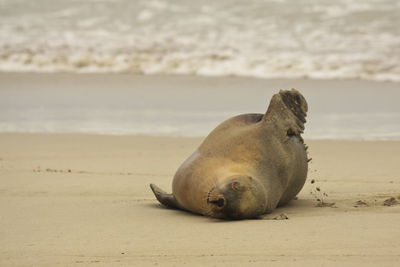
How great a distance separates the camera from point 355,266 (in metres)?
2.79

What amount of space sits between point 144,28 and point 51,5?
2.83m

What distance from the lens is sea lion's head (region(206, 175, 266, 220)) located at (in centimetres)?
354

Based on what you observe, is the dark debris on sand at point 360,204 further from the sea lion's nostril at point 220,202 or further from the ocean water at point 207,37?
the ocean water at point 207,37

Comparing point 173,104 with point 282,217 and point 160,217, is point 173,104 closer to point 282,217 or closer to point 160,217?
point 160,217

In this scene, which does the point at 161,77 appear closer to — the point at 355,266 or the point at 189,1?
the point at 189,1

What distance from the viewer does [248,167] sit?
12.4ft

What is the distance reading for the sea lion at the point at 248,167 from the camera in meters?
3.60

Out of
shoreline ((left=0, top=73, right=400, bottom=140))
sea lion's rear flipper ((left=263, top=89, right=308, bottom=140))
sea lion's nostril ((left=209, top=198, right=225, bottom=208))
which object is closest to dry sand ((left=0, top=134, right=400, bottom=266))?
sea lion's nostril ((left=209, top=198, right=225, bottom=208))

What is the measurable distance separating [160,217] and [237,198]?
511mm

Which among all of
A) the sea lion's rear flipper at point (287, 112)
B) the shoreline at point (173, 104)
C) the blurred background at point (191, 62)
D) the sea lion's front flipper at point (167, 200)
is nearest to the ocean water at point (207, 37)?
the blurred background at point (191, 62)

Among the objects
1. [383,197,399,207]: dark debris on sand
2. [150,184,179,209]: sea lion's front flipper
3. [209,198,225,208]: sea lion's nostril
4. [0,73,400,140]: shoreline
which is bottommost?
[0,73,400,140]: shoreline

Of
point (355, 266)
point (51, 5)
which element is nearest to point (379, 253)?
point (355, 266)

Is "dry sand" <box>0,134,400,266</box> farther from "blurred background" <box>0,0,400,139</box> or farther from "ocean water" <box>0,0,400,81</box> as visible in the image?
"ocean water" <box>0,0,400,81</box>

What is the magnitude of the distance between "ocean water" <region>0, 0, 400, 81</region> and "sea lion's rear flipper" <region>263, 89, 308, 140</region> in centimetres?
758
